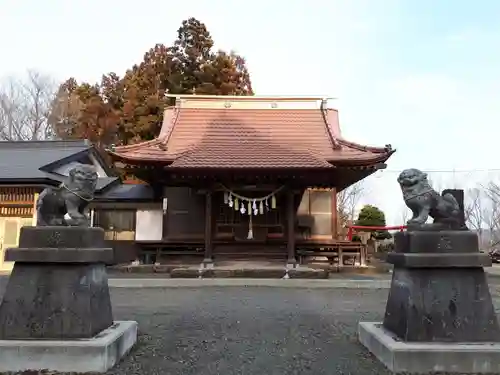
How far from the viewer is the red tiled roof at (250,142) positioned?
14.1 m

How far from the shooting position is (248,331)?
5840 millimetres

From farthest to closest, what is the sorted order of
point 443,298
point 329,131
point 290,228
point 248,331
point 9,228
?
point 329,131 < point 9,228 < point 290,228 < point 248,331 < point 443,298

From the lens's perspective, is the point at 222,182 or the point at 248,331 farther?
the point at 222,182

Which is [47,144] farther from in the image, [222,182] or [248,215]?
[248,215]

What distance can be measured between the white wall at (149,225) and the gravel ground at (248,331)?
7219 millimetres

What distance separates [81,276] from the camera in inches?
173

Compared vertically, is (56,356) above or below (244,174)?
below

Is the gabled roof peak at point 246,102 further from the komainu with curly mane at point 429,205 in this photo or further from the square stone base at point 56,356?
the square stone base at point 56,356

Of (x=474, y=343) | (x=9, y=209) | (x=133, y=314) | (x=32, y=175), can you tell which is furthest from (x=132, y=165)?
(x=474, y=343)

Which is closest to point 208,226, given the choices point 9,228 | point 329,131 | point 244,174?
point 244,174

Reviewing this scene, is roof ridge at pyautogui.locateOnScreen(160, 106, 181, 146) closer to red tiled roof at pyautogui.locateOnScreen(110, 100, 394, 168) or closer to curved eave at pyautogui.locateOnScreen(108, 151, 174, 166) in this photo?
red tiled roof at pyautogui.locateOnScreen(110, 100, 394, 168)

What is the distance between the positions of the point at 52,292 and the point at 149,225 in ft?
42.5

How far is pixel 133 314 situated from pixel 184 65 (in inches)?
1068

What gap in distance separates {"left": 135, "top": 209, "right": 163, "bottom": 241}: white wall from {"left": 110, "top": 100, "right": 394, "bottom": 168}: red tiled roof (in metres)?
2.87
